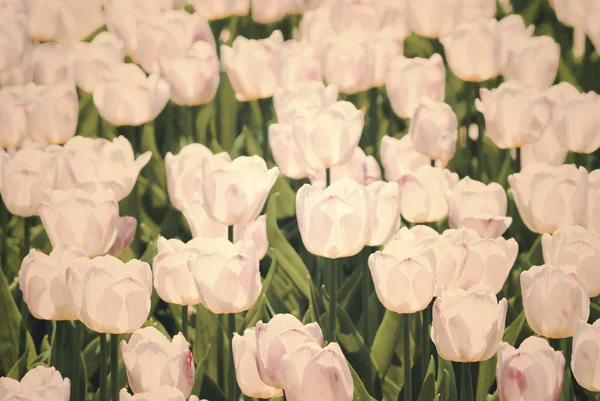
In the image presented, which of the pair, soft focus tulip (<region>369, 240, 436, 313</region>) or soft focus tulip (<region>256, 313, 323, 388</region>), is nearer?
soft focus tulip (<region>256, 313, 323, 388</region>)

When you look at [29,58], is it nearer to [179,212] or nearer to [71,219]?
[179,212]

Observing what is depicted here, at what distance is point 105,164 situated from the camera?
1.74m

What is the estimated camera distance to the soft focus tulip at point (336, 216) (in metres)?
1.41

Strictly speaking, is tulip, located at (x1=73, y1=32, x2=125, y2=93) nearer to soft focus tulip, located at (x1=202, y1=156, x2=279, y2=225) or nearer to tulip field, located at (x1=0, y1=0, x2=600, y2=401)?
tulip field, located at (x1=0, y1=0, x2=600, y2=401)

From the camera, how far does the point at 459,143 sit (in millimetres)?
2256

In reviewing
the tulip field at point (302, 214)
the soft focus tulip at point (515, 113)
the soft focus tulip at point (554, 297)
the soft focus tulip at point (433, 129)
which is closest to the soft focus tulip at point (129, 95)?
the tulip field at point (302, 214)

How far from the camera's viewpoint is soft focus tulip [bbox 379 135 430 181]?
6.08ft

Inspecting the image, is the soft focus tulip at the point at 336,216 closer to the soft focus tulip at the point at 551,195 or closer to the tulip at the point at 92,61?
the soft focus tulip at the point at 551,195

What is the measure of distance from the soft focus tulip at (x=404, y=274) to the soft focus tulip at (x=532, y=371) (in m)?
0.16

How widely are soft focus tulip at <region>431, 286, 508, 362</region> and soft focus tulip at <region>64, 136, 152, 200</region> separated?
2.26 feet

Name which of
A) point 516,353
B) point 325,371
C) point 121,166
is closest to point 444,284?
point 516,353

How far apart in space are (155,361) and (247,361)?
118 mm

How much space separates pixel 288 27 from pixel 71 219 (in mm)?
1636

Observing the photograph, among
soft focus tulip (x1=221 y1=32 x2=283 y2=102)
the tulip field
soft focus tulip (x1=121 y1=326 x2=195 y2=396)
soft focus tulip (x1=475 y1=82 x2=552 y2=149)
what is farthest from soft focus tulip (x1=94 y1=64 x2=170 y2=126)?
soft focus tulip (x1=121 y1=326 x2=195 y2=396)
